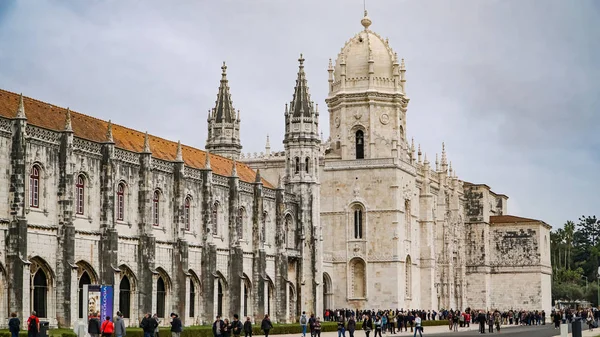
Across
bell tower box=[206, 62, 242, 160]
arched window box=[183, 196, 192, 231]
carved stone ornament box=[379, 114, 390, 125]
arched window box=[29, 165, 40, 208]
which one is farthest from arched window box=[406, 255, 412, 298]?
arched window box=[29, 165, 40, 208]

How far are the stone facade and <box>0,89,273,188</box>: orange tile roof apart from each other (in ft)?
0.53

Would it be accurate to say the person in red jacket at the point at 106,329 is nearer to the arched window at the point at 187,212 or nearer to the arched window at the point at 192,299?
the arched window at the point at 187,212

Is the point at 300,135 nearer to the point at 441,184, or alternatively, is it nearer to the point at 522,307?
the point at 441,184

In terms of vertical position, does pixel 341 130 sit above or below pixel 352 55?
below

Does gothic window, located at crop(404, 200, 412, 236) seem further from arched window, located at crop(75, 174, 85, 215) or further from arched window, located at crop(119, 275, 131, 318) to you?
arched window, located at crop(75, 174, 85, 215)

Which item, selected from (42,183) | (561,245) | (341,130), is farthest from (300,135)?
(561,245)

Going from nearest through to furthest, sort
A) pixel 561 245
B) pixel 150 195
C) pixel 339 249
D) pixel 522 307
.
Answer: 1. pixel 150 195
2. pixel 339 249
3. pixel 522 307
4. pixel 561 245

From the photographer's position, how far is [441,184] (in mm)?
112250

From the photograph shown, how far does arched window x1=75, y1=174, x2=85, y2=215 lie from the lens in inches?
2237

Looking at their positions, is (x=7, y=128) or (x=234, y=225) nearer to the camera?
(x=7, y=128)

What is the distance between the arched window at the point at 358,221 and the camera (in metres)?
92.0

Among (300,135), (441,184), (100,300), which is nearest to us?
(100,300)

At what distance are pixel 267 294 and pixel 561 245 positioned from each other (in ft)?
342

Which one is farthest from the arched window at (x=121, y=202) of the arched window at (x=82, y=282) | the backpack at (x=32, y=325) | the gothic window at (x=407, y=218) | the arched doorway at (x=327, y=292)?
the gothic window at (x=407, y=218)
